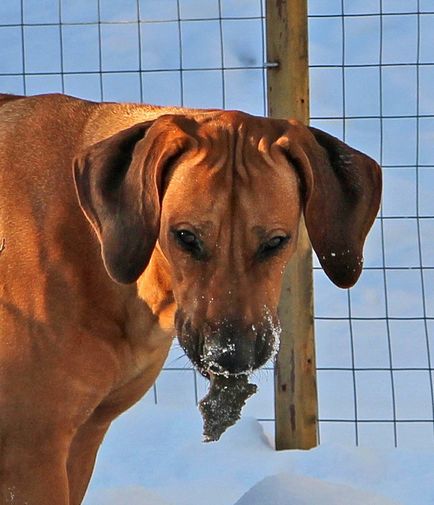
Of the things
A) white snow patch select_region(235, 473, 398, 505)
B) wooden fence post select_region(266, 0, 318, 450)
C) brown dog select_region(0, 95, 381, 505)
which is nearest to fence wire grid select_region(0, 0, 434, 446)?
wooden fence post select_region(266, 0, 318, 450)

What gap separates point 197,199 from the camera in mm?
3236

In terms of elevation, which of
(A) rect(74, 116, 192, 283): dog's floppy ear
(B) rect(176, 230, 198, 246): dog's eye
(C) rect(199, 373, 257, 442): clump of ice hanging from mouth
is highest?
(A) rect(74, 116, 192, 283): dog's floppy ear

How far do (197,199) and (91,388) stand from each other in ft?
2.29

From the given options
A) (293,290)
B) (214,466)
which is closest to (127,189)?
(293,290)

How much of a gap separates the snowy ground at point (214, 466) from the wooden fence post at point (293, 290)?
0.15 metres

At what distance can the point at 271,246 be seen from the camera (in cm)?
326

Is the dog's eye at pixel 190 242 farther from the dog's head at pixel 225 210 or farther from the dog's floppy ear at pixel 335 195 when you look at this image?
the dog's floppy ear at pixel 335 195

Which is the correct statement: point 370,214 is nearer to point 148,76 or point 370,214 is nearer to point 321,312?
point 321,312

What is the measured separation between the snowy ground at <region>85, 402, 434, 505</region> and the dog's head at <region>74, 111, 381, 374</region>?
180cm

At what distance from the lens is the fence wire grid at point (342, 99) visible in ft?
22.4

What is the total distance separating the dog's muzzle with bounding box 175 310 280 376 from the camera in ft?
10.2

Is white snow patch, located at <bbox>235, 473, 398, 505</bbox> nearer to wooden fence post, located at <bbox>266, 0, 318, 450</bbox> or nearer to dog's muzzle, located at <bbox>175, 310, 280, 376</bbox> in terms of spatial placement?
wooden fence post, located at <bbox>266, 0, 318, 450</bbox>

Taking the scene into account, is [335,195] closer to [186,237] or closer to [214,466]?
[186,237]

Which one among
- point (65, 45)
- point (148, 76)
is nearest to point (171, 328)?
point (148, 76)
